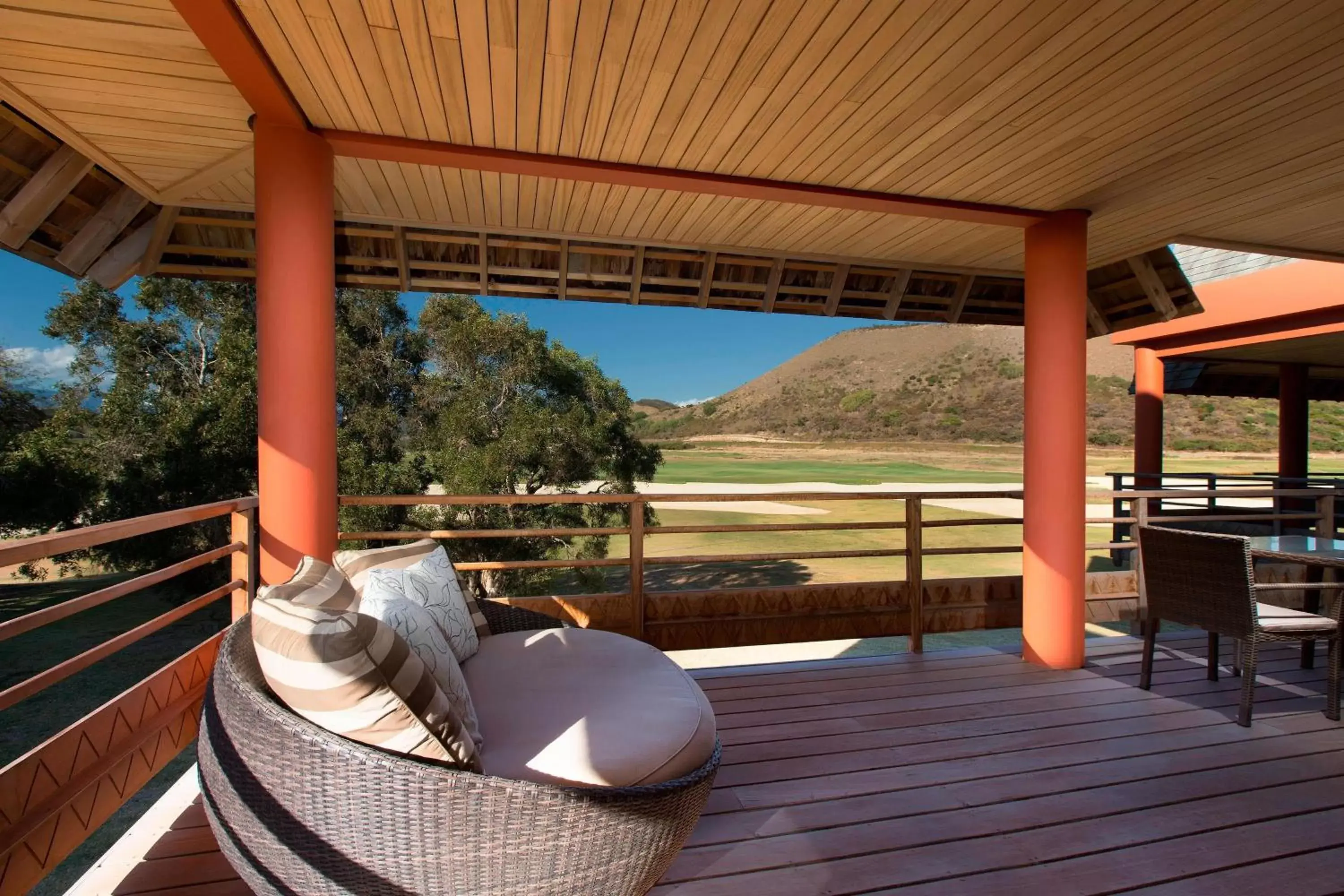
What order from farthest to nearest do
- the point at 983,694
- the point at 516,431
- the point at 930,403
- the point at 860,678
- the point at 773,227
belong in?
the point at 930,403
the point at 516,431
the point at 773,227
the point at 860,678
the point at 983,694

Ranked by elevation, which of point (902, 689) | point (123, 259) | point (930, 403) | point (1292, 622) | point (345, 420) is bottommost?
point (902, 689)

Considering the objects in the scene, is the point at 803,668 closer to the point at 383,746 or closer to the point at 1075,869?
the point at 1075,869

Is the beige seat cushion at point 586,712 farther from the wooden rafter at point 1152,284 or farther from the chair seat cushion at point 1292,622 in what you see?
the wooden rafter at point 1152,284

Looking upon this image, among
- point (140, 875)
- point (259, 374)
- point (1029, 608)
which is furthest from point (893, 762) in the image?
point (259, 374)

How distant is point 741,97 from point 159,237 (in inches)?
103

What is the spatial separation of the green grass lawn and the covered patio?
2555 centimetres

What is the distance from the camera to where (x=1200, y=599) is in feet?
8.86

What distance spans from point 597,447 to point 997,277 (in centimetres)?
629

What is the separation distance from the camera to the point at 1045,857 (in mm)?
1713

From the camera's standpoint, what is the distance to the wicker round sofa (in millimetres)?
1135

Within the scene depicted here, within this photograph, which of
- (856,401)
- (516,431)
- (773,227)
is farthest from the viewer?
(856,401)

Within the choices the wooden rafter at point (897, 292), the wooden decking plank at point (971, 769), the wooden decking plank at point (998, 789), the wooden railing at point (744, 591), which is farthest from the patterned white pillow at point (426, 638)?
the wooden rafter at point (897, 292)

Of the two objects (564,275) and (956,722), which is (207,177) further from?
(956,722)

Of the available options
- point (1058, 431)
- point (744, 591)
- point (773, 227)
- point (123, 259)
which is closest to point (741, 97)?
point (773, 227)
